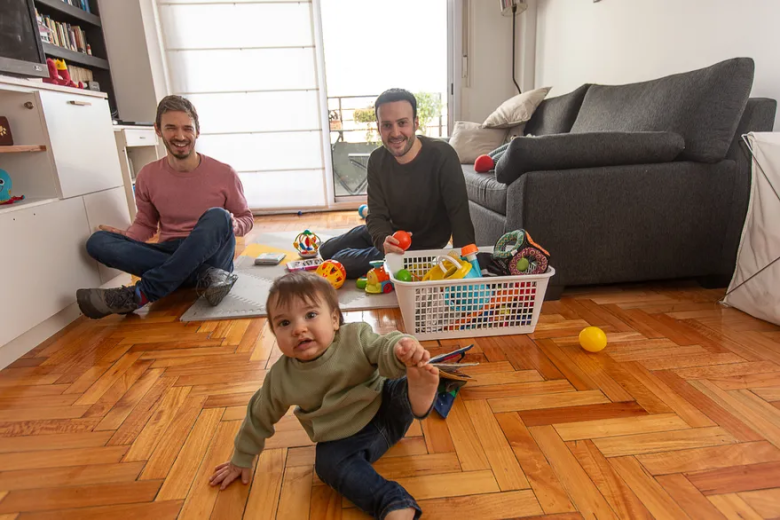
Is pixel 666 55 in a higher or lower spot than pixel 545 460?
higher

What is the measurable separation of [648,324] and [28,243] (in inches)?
80.8

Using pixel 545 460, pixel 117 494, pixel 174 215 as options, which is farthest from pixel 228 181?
pixel 545 460

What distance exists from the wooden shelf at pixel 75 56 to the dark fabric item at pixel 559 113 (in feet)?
9.75

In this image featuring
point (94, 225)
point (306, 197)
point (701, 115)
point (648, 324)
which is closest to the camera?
point (648, 324)

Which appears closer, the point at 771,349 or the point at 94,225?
the point at 771,349

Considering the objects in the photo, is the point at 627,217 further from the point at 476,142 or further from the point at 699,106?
the point at 476,142

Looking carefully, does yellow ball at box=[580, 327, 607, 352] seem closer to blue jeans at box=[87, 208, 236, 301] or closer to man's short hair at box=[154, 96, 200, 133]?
blue jeans at box=[87, 208, 236, 301]

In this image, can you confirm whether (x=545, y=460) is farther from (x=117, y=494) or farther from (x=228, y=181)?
(x=228, y=181)

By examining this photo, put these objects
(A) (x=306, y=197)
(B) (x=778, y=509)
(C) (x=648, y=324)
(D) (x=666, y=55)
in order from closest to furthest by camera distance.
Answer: (B) (x=778, y=509), (C) (x=648, y=324), (D) (x=666, y=55), (A) (x=306, y=197)

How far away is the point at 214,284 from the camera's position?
181 cm

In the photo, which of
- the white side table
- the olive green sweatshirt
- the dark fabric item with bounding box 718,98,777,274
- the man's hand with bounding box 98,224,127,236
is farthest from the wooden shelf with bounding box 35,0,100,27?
the dark fabric item with bounding box 718,98,777,274

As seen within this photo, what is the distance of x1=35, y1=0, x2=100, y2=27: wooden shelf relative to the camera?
109 inches

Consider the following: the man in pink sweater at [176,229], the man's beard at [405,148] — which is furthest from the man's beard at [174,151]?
the man's beard at [405,148]

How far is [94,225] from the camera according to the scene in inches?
73.3
